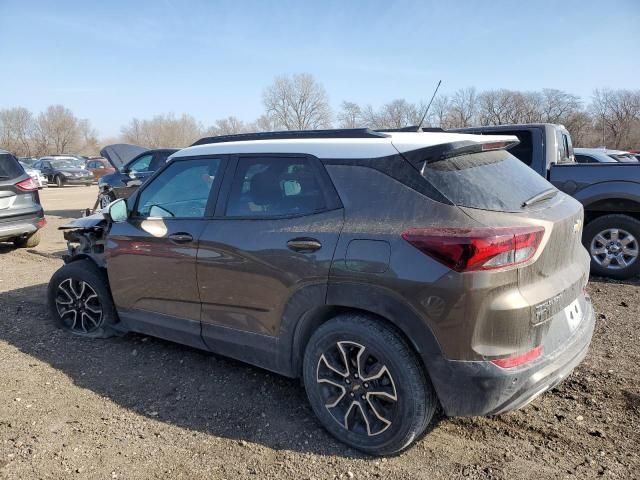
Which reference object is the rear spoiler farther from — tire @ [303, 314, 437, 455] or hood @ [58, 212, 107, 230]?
hood @ [58, 212, 107, 230]

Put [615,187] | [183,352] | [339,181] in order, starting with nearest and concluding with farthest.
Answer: [339,181] < [183,352] < [615,187]

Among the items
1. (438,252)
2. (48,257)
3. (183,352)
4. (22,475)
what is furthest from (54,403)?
(48,257)

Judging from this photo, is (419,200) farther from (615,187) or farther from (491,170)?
(615,187)

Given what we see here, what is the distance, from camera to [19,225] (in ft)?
25.0

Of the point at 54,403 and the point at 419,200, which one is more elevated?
the point at 419,200

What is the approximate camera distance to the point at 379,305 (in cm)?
245

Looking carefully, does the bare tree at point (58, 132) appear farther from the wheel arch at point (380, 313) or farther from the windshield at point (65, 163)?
the wheel arch at point (380, 313)

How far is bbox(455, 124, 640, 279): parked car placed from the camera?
18.7ft

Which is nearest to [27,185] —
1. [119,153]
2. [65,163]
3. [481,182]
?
[119,153]

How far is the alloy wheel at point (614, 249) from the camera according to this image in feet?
19.0

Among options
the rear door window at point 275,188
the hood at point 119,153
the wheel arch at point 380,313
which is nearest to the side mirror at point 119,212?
the rear door window at point 275,188

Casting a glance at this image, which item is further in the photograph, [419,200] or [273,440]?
[273,440]

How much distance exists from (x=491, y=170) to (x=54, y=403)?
10.6 feet


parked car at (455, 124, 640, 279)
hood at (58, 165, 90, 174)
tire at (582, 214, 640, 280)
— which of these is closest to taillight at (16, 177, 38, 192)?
parked car at (455, 124, 640, 279)
